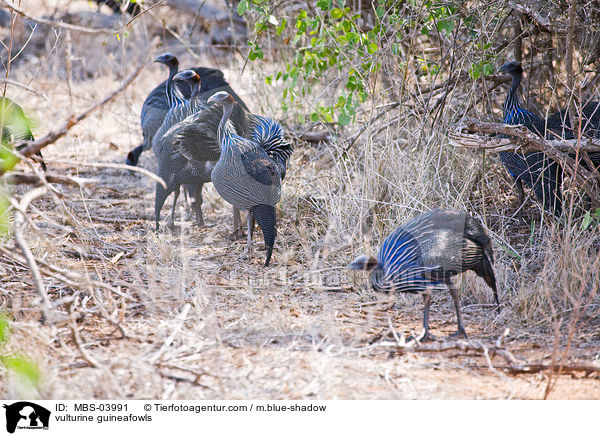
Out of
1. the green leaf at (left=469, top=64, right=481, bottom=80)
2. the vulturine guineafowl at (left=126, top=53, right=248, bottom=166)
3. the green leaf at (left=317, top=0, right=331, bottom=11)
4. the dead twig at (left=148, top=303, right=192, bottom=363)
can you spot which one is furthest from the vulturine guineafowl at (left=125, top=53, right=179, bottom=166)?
the dead twig at (left=148, top=303, right=192, bottom=363)

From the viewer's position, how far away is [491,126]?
3.76m

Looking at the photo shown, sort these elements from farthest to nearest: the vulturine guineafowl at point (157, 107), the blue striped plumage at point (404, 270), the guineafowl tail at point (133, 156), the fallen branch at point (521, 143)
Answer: the guineafowl tail at point (133, 156)
the vulturine guineafowl at point (157, 107)
the fallen branch at point (521, 143)
the blue striped plumage at point (404, 270)

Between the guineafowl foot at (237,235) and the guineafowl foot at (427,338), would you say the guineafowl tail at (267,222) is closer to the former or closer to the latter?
the guineafowl foot at (237,235)

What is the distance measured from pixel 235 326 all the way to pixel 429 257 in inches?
43.3

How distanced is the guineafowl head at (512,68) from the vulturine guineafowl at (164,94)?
2444mm

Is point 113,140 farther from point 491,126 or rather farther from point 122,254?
point 491,126

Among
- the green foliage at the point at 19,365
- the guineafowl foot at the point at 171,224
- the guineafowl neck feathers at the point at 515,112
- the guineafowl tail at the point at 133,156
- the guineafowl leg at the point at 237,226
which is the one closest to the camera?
the green foliage at the point at 19,365

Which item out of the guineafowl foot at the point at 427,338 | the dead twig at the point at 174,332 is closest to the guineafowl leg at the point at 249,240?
the dead twig at the point at 174,332

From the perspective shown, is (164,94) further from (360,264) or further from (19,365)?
(19,365)

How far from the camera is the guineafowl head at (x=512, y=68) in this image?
477 cm

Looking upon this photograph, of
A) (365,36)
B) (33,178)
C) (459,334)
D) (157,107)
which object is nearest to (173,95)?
(157,107)

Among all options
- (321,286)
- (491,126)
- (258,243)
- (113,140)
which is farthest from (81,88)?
(491,126)

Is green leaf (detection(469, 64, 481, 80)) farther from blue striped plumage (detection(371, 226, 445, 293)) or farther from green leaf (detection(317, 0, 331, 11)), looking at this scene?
blue striped plumage (detection(371, 226, 445, 293))
